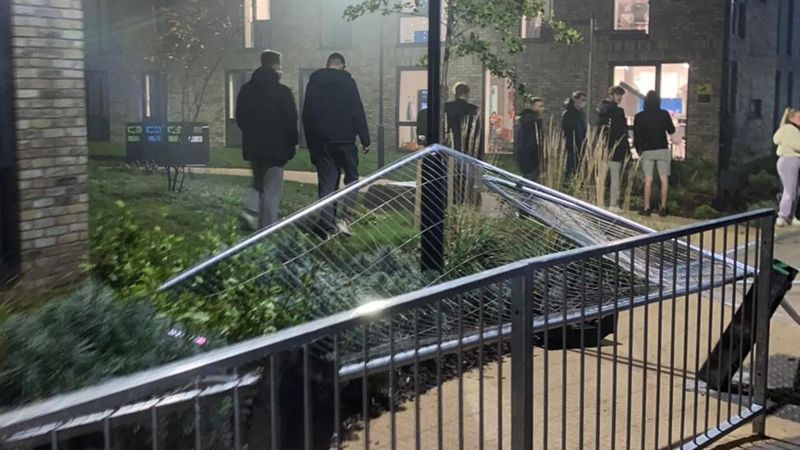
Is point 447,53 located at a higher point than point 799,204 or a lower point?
higher

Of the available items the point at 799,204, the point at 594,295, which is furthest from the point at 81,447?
the point at 799,204

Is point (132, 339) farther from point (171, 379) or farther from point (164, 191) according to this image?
point (164, 191)

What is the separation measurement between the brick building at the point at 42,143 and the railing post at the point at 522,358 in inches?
133

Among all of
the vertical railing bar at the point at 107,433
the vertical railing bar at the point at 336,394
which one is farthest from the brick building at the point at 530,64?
the vertical railing bar at the point at 107,433

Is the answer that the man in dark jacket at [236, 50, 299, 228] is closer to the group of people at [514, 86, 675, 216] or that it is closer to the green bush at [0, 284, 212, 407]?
the green bush at [0, 284, 212, 407]

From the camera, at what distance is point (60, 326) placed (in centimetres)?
347

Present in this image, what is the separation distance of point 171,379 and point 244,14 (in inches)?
255

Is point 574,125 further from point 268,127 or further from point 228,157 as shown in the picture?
point 228,157

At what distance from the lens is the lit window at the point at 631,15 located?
19750 mm

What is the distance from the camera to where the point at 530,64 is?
20312mm

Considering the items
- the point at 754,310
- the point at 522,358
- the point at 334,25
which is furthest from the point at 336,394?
the point at 334,25

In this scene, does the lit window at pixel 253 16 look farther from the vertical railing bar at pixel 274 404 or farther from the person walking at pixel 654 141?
the person walking at pixel 654 141

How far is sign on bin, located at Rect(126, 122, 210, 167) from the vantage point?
6992 millimetres

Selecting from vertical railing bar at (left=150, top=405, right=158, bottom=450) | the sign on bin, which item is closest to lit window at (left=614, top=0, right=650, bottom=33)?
the sign on bin
